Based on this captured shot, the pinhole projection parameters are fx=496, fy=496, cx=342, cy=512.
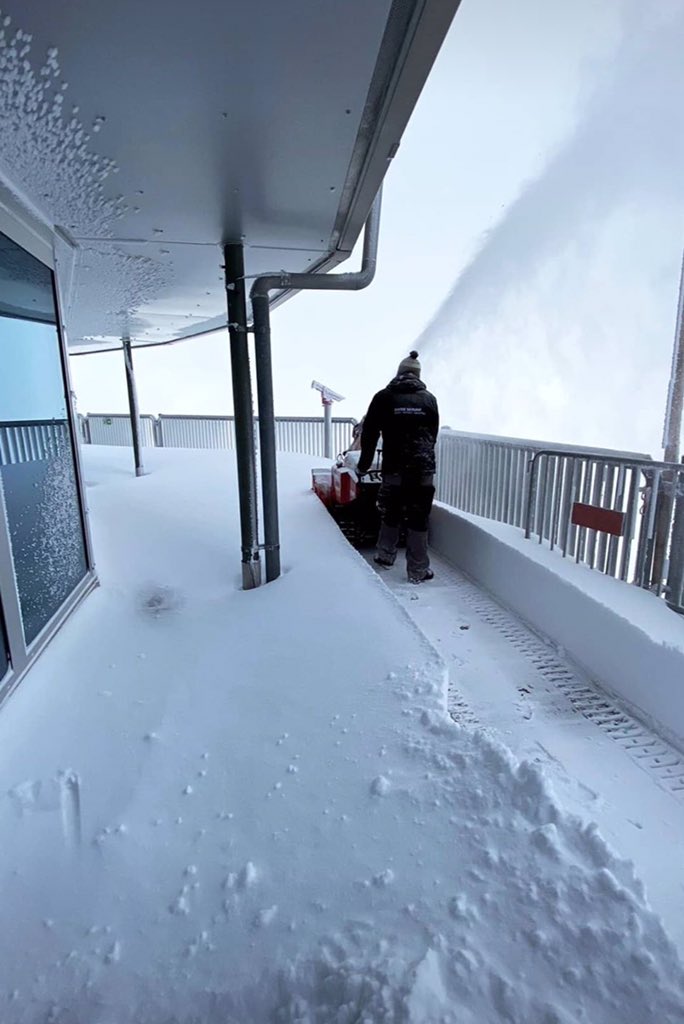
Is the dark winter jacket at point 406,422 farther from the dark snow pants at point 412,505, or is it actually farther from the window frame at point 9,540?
the window frame at point 9,540

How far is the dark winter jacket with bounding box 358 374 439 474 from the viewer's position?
4.02 metres

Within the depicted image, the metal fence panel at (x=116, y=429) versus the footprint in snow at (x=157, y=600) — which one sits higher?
the metal fence panel at (x=116, y=429)

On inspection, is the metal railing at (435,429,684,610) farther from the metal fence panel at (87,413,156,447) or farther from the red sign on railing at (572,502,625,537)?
the metal fence panel at (87,413,156,447)

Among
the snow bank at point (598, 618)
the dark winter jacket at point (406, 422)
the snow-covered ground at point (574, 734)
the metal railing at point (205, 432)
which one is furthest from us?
the metal railing at point (205, 432)

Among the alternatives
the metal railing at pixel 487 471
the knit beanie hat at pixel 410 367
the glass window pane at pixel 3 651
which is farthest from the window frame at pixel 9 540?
the metal railing at pixel 487 471

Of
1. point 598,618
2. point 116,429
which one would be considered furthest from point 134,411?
point 598,618

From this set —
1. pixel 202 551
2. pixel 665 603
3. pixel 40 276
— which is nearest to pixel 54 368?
pixel 40 276

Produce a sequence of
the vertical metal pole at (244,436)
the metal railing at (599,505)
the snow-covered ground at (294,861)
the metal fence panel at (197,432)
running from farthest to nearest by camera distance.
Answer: the metal fence panel at (197,432), the vertical metal pole at (244,436), the metal railing at (599,505), the snow-covered ground at (294,861)

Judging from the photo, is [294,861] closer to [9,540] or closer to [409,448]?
[9,540]

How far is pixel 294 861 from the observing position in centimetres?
136

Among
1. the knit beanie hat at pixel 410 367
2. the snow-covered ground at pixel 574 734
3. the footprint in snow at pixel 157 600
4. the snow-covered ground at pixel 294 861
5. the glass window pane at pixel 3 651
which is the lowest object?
the snow-covered ground at pixel 574 734

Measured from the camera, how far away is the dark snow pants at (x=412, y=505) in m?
4.11

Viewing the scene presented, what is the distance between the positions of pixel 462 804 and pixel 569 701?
4.15ft

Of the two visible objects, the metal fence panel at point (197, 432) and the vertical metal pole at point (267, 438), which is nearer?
the vertical metal pole at point (267, 438)
